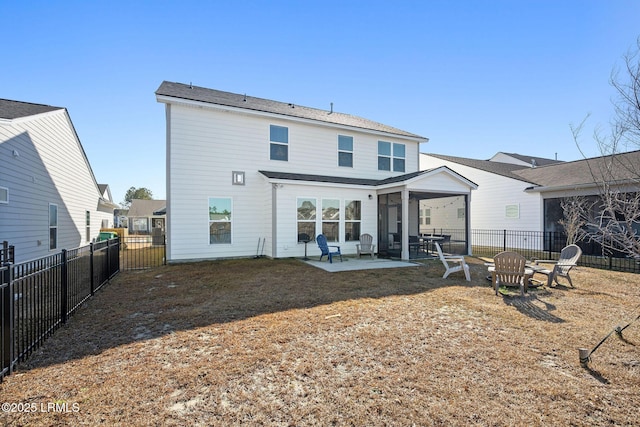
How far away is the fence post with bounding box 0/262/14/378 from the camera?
300 cm

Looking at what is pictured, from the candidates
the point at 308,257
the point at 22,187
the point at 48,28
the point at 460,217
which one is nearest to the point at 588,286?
the point at 308,257

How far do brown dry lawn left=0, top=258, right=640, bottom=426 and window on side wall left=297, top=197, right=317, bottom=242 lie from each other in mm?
5435

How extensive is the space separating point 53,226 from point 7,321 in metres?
11.3

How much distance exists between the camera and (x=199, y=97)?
37.4ft

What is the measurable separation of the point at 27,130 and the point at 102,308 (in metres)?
8.38

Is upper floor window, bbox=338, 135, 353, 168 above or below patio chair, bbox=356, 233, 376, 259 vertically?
above

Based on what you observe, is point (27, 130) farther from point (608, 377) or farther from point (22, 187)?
point (608, 377)

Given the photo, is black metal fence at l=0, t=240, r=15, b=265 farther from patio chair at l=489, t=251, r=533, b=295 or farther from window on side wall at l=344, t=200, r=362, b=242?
window on side wall at l=344, t=200, r=362, b=242

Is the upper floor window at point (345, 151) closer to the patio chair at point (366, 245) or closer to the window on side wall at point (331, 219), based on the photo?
the window on side wall at point (331, 219)

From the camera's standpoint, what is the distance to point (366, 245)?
11.7 m

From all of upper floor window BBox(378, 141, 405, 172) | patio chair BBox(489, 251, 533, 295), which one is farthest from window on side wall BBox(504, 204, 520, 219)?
patio chair BBox(489, 251, 533, 295)

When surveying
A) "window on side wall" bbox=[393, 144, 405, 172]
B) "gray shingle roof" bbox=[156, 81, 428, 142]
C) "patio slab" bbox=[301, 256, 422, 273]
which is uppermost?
"gray shingle roof" bbox=[156, 81, 428, 142]

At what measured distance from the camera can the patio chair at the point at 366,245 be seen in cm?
1155

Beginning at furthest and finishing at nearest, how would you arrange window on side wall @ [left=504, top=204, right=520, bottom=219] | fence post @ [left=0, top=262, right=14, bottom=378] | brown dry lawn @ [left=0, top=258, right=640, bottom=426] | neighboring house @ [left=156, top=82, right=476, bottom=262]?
window on side wall @ [left=504, top=204, right=520, bottom=219] → neighboring house @ [left=156, top=82, right=476, bottom=262] → fence post @ [left=0, top=262, right=14, bottom=378] → brown dry lawn @ [left=0, top=258, right=640, bottom=426]
